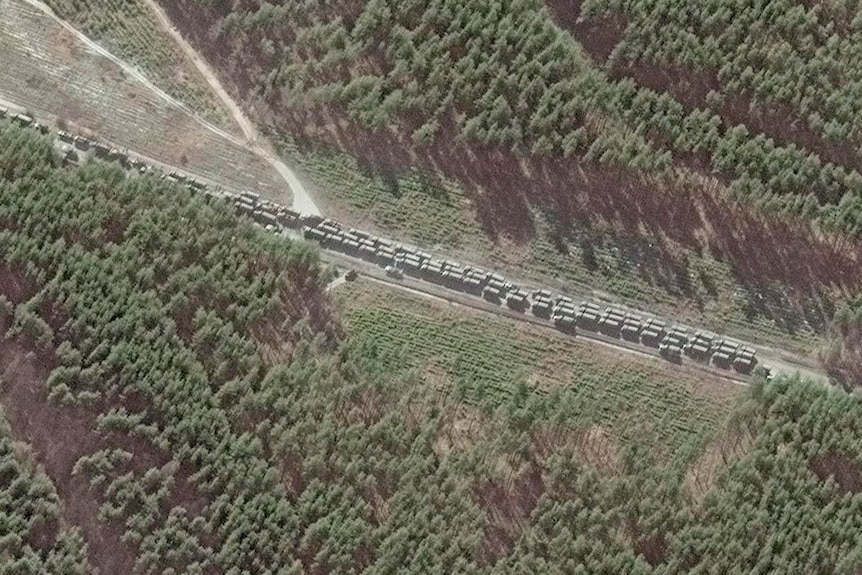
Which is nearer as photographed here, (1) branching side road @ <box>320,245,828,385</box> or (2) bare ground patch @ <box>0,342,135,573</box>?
(2) bare ground patch @ <box>0,342,135,573</box>

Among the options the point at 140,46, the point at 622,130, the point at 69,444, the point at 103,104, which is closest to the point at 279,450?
the point at 69,444

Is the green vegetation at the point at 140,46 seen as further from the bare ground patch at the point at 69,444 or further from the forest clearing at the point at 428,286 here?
the bare ground patch at the point at 69,444

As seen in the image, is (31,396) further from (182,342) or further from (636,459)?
(636,459)

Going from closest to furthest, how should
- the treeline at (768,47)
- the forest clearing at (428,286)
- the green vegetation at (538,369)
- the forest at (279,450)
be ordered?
the forest at (279,450) → the forest clearing at (428,286) → the green vegetation at (538,369) → the treeline at (768,47)

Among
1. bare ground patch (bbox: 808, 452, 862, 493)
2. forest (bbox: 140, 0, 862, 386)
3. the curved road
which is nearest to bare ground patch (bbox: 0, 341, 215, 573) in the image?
the curved road

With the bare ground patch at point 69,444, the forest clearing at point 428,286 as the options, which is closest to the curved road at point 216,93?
the forest clearing at point 428,286

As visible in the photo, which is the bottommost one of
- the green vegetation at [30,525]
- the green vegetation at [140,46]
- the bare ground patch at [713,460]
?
the bare ground patch at [713,460]

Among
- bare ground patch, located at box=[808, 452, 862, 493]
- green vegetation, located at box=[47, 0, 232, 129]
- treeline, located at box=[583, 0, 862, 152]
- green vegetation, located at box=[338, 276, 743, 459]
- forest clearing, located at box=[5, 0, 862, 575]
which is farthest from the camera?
green vegetation, located at box=[47, 0, 232, 129]

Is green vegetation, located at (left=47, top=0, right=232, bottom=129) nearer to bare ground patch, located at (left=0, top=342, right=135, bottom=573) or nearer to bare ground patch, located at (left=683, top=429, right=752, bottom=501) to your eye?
bare ground patch, located at (left=0, top=342, right=135, bottom=573)
